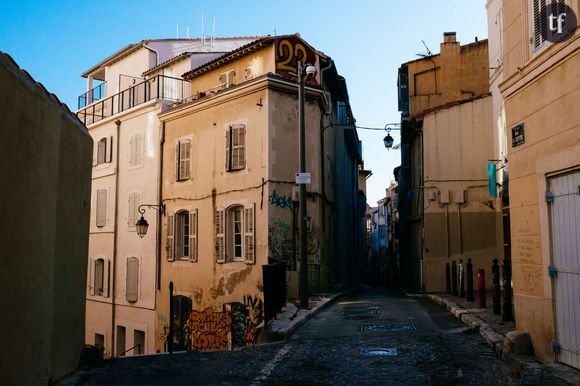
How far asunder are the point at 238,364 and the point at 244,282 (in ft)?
33.5

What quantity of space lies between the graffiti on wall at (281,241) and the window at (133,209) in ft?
25.1

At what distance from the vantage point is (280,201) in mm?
17734

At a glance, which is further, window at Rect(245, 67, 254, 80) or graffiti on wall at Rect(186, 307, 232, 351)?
window at Rect(245, 67, 254, 80)

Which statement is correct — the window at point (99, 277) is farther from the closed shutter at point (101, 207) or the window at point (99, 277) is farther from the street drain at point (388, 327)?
the street drain at point (388, 327)

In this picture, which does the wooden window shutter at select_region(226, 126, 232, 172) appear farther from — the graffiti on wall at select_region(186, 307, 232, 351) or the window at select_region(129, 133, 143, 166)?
the window at select_region(129, 133, 143, 166)

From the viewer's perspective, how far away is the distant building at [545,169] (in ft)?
20.5

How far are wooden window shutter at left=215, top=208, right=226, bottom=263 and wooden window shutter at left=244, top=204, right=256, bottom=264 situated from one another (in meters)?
0.95

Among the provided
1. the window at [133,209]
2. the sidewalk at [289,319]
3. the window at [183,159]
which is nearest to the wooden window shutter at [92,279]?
the window at [133,209]

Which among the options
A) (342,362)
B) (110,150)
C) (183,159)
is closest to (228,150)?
(183,159)

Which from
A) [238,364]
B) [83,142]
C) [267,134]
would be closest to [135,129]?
[267,134]

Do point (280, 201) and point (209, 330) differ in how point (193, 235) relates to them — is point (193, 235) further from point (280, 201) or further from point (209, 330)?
point (280, 201)

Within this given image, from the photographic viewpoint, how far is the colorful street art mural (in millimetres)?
17219

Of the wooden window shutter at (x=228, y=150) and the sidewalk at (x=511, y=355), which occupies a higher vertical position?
the wooden window shutter at (x=228, y=150)

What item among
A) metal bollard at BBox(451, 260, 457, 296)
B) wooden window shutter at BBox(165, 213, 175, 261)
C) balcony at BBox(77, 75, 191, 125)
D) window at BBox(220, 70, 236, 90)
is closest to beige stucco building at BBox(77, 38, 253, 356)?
balcony at BBox(77, 75, 191, 125)
